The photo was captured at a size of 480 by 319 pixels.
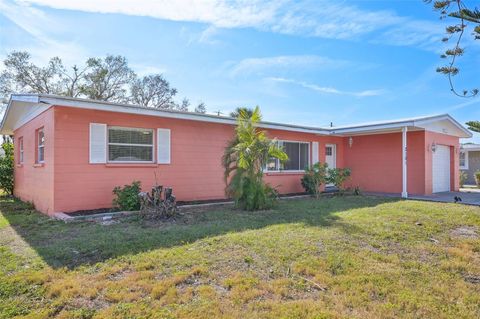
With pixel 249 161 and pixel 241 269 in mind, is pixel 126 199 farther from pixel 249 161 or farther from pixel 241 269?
pixel 241 269

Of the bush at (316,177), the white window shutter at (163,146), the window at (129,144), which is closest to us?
the window at (129,144)

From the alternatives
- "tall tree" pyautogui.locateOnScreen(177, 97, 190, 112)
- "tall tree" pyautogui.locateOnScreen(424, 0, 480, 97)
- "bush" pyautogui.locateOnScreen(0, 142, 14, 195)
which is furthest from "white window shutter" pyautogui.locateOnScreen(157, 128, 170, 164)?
"tall tree" pyautogui.locateOnScreen(177, 97, 190, 112)

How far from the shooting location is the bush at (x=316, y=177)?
12.5 metres

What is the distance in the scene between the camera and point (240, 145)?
8.65 metres

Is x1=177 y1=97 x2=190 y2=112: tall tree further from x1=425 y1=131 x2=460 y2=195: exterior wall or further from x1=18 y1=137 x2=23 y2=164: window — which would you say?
x1=425 y1=131 x2=460 y2=195: exterior wall

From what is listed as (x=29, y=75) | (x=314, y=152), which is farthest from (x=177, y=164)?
(x=29, y=75)

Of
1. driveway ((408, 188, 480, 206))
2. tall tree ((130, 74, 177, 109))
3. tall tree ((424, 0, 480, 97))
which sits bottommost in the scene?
driveway ((408, 188, 480, 206))

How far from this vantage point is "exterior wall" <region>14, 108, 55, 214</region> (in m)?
8.30

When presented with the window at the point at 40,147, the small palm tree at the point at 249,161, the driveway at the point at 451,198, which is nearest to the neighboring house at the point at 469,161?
the driveway at the point at 451,198

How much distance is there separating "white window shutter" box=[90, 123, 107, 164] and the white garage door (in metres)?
13.5

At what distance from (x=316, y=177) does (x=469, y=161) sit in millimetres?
15370

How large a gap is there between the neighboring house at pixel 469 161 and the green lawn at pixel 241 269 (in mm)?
17490

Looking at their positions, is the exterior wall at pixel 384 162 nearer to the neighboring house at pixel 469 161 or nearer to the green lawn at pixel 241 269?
the green lawn at pixel 241 269

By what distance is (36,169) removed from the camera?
32.4 feet
